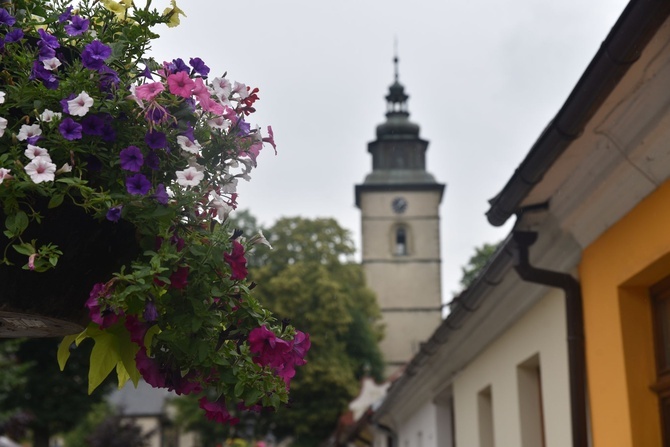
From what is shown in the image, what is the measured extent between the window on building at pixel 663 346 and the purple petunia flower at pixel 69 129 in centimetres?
314

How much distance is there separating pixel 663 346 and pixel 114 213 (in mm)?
3214

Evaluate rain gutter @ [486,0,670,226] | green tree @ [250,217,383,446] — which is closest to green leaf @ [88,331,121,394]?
rain gutter @ [486,0,670,226]

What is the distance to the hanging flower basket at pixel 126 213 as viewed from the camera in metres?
2.51

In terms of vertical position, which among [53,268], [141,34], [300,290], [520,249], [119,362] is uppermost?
[300,290]

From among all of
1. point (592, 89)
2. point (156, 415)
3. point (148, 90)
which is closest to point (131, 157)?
point (148, 90)

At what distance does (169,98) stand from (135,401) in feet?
236

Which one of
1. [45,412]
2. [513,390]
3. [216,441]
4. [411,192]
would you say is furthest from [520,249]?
[411,192]

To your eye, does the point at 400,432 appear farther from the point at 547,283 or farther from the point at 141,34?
the point at 141,34

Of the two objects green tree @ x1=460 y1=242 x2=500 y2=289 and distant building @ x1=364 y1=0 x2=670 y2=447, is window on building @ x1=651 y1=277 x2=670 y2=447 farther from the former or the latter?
green tree @ x1=460 y1=242 x2=500 y2=289

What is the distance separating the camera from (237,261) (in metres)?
2.77

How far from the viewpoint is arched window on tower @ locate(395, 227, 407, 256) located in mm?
66812

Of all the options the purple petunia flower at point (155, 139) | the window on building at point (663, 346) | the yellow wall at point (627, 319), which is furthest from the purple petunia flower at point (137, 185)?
the window on building at point (663, 346)

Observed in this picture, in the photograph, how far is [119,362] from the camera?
9.09 feet

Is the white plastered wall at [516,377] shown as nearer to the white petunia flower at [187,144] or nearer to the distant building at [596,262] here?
the distant building at [596,262]
